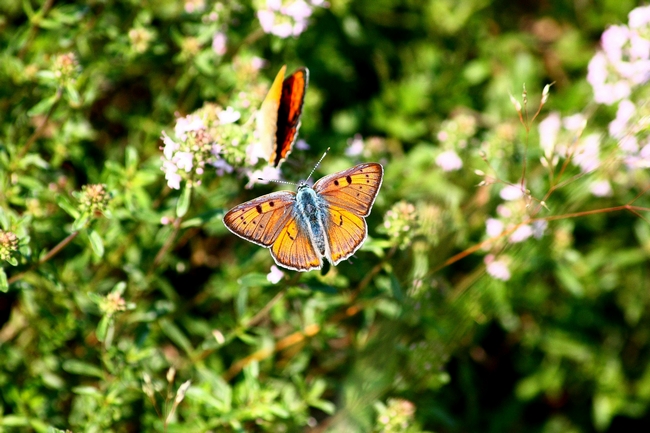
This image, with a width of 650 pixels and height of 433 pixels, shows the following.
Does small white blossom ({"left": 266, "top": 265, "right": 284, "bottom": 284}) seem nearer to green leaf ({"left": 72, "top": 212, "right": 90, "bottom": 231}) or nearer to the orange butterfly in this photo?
the orange butterfly

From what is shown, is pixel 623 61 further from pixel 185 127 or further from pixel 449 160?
pixel 185 127

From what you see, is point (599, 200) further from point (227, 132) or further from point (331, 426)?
Answer: point (227, 132)

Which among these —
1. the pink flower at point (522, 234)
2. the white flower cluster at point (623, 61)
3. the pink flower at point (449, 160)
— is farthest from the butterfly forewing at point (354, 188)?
the white flower cluster at point (623, 61)

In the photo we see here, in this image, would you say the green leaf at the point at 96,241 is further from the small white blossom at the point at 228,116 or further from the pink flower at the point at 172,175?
Answer: the small white blossom at the point at 228,116

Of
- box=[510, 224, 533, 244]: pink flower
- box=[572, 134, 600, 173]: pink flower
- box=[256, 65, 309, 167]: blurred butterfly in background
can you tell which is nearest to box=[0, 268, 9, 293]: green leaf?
box=[256, 65, 309, 167]: blurred butterfly in background

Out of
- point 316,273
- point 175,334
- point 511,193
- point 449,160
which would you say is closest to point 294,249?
point 316,273

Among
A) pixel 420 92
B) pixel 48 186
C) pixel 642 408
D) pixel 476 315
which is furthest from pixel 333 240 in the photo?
pixel 642 408
